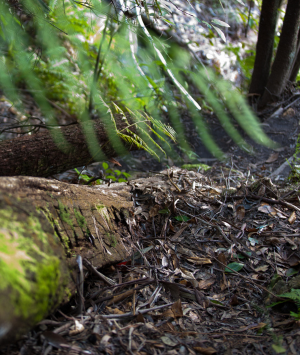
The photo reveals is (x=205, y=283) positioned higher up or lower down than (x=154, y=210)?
lower down

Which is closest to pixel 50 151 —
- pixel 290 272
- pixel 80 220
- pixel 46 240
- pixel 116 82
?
pixel 80 220

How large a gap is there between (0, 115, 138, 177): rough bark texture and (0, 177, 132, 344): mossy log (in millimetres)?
628

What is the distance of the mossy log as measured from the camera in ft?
2.49

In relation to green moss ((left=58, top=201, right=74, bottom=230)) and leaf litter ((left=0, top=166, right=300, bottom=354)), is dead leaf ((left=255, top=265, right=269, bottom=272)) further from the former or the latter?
green moss ((left=58, top=201, right=74, bottom=230))

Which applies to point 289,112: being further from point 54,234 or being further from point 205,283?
point 54,234

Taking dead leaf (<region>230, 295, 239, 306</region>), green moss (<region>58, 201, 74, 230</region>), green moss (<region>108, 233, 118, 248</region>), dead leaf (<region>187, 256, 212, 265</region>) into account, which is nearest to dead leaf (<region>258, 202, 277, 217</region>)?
dead leaf (<region>187, 256, 212, 265</region>)

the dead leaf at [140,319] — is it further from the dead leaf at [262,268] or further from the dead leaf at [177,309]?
the dead leaf at [262,268]

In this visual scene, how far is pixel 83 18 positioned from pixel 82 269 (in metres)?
3.65

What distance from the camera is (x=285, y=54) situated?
3529 mm

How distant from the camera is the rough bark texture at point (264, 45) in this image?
3.47 metres

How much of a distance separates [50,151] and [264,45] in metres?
3.31

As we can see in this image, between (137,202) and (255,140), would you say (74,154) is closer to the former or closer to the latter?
(137,202)

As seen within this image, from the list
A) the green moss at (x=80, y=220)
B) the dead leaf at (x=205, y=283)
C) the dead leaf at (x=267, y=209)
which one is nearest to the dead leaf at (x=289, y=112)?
the dead leaf at (x=267, y=209)

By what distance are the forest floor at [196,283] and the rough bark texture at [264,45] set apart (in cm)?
221
